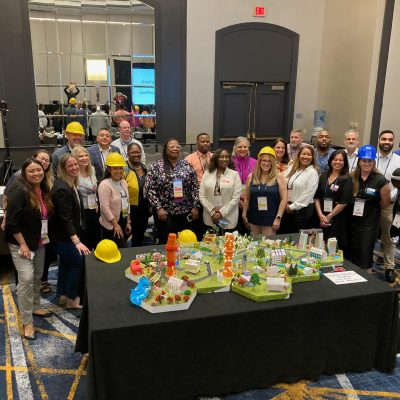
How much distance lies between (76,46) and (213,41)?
2.53 meters

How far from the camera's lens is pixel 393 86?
21.8 ft

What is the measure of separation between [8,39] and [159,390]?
6588mm

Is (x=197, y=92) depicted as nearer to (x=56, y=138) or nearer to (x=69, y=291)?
(x=56, y=138)

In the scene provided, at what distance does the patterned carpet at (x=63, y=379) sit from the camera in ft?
8.02

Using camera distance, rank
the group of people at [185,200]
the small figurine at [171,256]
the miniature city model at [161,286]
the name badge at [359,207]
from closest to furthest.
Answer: the miniature city model at [161,286], the small figurine at [171,256], the group of people at [185,200], the name badge at [359,207]

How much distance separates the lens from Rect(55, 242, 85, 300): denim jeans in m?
3.22

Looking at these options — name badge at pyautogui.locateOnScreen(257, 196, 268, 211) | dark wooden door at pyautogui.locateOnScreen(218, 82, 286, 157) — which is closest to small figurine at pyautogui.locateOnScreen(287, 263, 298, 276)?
name badge at pyautogui.locateOnScreen(257, 196, 268, 211)

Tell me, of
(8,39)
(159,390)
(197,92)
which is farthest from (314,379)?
(8,39)

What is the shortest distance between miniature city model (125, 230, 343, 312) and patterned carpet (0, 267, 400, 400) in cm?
64

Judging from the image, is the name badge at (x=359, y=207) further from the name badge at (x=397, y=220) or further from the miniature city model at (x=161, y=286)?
the miniature city model at (x=161, y=286)

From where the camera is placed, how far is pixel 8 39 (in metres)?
6.71

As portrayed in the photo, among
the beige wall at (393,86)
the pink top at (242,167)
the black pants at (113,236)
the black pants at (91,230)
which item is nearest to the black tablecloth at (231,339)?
the black pants at (113,236)

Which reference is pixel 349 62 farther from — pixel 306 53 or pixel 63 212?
pixel 63 212

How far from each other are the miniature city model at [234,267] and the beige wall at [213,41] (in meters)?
5.20
